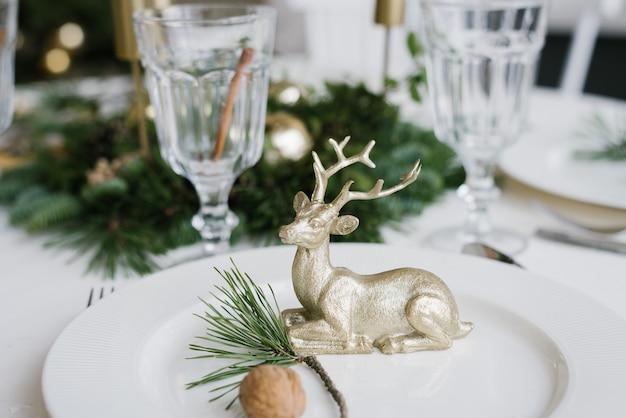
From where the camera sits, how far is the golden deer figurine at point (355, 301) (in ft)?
1.95

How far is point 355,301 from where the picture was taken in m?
0.61

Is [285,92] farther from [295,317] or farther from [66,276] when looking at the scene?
[295,317]

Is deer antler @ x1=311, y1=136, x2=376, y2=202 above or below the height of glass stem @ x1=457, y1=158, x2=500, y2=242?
above

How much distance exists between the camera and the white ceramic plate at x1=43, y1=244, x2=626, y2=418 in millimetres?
516

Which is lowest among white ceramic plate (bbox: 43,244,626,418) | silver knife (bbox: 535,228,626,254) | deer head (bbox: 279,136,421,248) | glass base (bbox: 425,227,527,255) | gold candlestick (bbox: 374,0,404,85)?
glass base (bbox: 425,227,527,255)

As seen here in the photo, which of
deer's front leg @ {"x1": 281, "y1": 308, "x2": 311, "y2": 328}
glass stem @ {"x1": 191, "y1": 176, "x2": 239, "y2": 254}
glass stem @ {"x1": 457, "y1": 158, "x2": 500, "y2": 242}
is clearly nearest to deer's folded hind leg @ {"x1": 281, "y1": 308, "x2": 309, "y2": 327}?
deer's front leg @ {"x1": 281, "y1": 308, "x2": 311, "y2": 328}

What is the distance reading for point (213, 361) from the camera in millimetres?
592

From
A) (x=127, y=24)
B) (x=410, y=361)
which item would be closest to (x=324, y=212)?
(x=410, y=361)

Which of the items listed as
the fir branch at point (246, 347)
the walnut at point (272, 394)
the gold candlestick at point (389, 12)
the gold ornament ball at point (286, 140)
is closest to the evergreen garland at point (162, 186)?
the gold ornament ball at point (286, 140)

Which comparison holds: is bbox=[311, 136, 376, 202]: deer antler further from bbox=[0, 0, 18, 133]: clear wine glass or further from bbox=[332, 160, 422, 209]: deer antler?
bbox=[0, 0, 18, 133]: clear wine glass

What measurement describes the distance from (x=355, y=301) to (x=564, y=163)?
0.61 metres

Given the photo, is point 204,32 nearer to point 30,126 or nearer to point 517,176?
point 517,176

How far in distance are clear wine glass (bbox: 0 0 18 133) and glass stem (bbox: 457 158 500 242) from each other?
646 millimetres

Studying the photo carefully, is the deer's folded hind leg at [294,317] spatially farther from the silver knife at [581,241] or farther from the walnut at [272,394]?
the silver knife at [581,241]
